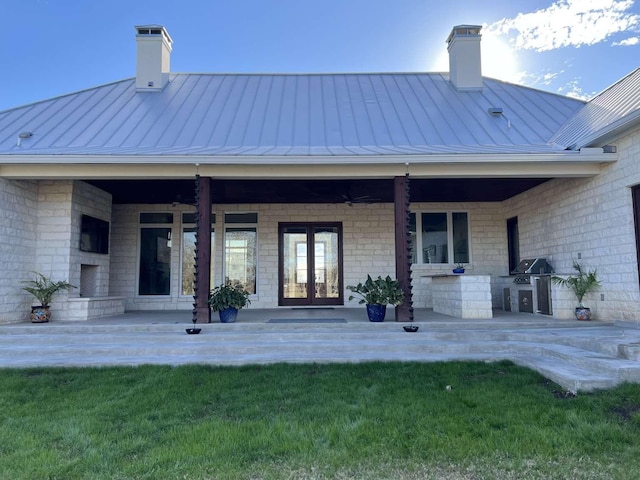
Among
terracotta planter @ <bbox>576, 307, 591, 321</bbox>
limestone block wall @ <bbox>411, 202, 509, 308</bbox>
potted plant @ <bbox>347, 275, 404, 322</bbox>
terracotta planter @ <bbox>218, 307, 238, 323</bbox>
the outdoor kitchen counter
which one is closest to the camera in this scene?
potted plant @ <bbox>347, 275, 404, 322</bbox>

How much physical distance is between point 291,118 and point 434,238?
4.55m

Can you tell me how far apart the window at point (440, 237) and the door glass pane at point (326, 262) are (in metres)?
1.95

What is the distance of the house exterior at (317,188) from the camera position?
6.89m

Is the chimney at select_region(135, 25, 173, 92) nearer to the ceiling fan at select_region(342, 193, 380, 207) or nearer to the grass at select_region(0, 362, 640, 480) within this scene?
the ceiling fan at select_region(342, 193, 380, 207)

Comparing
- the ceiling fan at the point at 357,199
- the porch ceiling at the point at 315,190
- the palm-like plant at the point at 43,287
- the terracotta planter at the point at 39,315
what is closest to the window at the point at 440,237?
the porch ceiling at the point at 315,190

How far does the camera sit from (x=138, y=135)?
826 centimetres

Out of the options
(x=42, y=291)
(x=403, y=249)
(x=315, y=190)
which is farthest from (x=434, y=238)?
(x=42, y=291)

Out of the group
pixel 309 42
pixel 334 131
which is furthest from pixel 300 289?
pixel 309 42

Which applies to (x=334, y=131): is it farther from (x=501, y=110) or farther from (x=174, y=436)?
(x=174, y=436)

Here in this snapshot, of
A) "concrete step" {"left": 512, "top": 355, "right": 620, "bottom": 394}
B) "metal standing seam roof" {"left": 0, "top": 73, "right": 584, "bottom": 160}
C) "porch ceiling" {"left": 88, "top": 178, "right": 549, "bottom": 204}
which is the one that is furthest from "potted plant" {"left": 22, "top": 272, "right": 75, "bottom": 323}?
"concrete step" {"left": 512, "top": 355, "right": 620, "bottom": 394}

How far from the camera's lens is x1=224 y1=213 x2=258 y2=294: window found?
1028 centimetres

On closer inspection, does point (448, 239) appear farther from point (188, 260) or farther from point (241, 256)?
point (188, 260)

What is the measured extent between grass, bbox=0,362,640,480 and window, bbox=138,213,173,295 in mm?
5592

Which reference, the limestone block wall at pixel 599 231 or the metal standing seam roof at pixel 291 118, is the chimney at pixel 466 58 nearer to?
the metal standing seam roof at pixel 291 118
